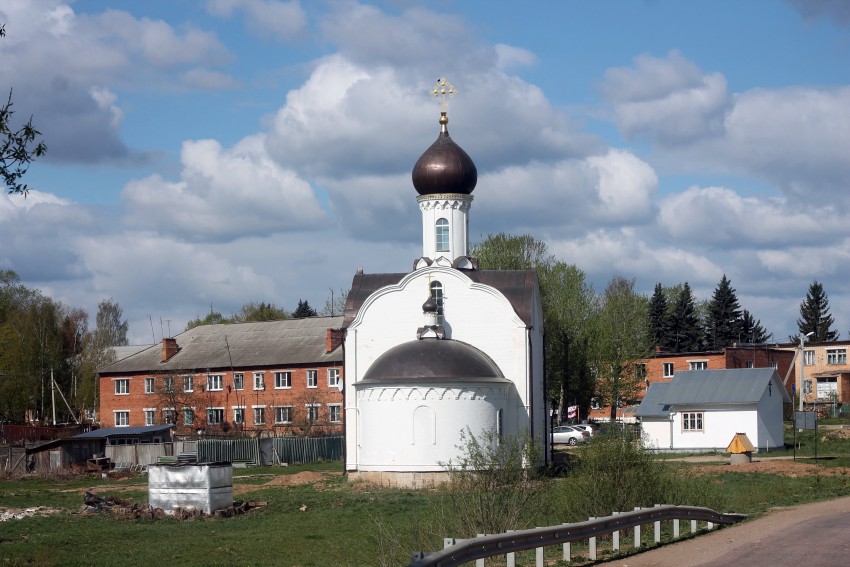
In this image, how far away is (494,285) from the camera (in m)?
39.8

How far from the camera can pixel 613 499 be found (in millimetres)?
20875

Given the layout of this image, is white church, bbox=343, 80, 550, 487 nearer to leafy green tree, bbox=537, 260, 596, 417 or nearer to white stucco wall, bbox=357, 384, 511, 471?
white stucco wall, bbox=357, 384, 511, 471

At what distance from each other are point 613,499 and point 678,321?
72.6 meters

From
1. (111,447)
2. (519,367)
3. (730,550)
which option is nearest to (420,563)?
(730,550)

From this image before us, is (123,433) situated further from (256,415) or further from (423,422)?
(423,422)

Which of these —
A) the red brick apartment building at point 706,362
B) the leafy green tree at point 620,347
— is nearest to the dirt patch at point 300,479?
the leafy green tree at point 620,347

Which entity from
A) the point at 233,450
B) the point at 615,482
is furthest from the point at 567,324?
the point at 615,482

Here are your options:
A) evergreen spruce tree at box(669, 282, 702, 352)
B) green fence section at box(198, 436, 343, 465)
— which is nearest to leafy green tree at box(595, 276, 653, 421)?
evergreen spruce tree at box(669, 282, 702, 352)

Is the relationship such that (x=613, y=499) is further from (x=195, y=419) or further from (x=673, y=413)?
(x=195, y=419)

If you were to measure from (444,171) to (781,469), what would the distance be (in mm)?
15547

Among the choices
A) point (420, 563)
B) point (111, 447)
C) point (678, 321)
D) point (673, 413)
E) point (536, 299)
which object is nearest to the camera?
point (420, 563)

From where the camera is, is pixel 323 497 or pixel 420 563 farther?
pixel 323 497

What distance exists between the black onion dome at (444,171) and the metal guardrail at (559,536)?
22.2 meters

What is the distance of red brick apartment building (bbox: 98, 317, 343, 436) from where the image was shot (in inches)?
2520
